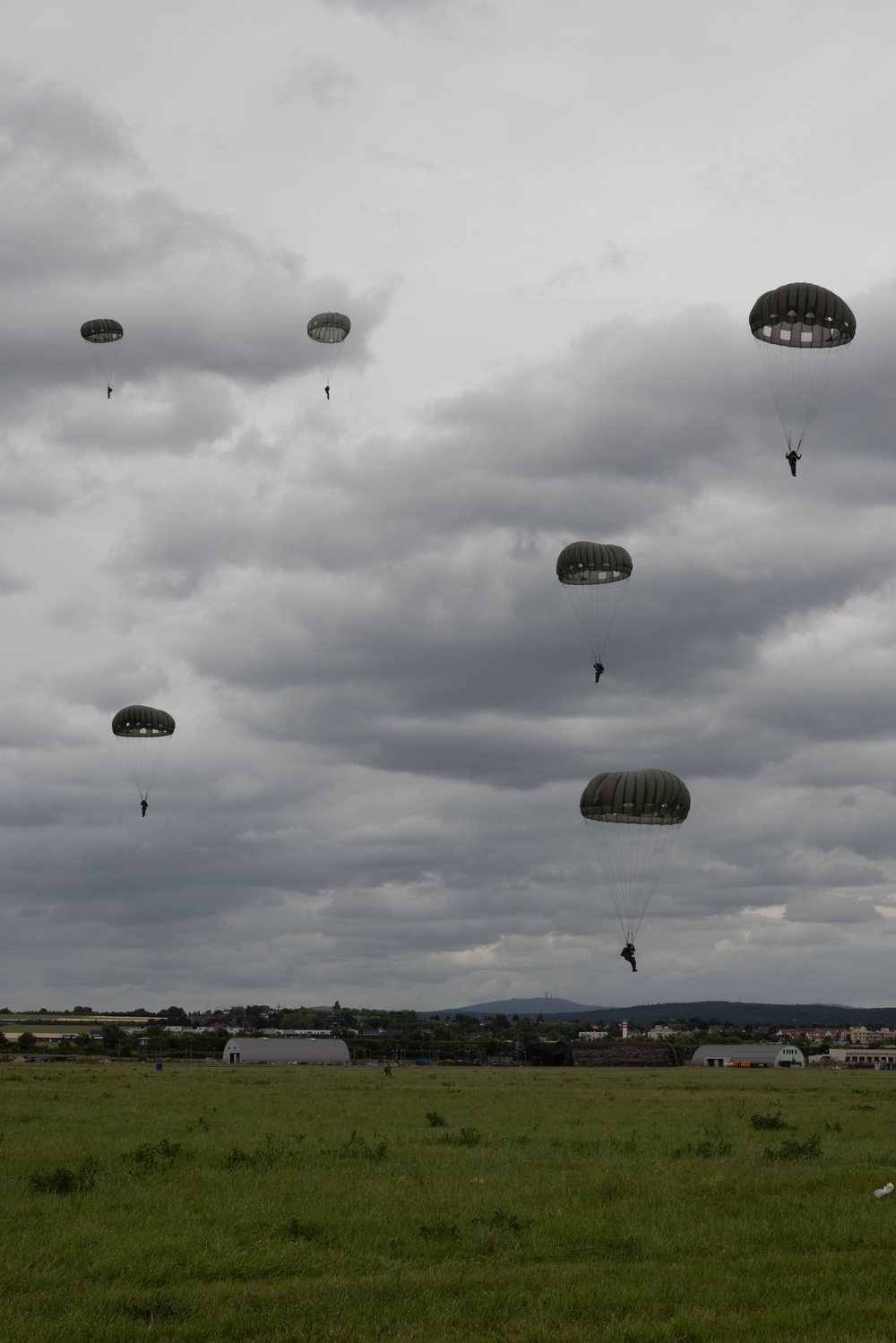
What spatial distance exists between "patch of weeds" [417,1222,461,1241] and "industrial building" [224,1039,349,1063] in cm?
11079

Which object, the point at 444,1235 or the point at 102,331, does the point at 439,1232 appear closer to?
the point at 444,1235

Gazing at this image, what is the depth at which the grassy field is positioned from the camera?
13961 millimetres

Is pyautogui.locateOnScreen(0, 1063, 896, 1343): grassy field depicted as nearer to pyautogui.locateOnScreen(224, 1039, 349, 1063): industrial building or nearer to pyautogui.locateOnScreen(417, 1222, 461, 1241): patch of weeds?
pyautogui.locateOnScreen(417, 1222, 461, 1241): patch of weeds

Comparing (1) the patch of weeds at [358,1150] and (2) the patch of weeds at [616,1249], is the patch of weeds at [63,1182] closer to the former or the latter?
(1) the patch of weeds at [358,1150]

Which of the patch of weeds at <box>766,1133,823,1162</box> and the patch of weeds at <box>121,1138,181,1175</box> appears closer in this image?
the patch of weeds at <box>121,1138,181,1175</box>

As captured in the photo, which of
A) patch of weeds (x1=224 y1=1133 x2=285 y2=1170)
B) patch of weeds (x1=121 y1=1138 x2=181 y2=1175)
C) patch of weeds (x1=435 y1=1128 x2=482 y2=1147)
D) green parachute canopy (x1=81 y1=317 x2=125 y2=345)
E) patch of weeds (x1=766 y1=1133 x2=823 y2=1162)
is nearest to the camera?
patch of weeds (x1=121 y1=1138 x2=181 y2=1175)

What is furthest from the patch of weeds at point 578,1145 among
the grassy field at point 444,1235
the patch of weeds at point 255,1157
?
the patch of weeds at point 255,1157

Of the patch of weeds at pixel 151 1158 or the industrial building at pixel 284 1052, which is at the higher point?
the patch of weeds at pixel 151 1158

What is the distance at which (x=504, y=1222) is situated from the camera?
19109 millimetres

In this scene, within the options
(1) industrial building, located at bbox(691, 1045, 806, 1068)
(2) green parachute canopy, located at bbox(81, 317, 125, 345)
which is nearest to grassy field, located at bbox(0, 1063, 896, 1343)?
(2) green parachute canopy, located at bbox(81, 317, 125, 345)

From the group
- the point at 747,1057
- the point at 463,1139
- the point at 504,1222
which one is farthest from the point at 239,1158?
the point at 747,1057

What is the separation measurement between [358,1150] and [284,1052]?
103 m

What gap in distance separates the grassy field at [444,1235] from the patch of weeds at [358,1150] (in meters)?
0.10

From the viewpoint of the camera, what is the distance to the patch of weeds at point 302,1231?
18.2 m
